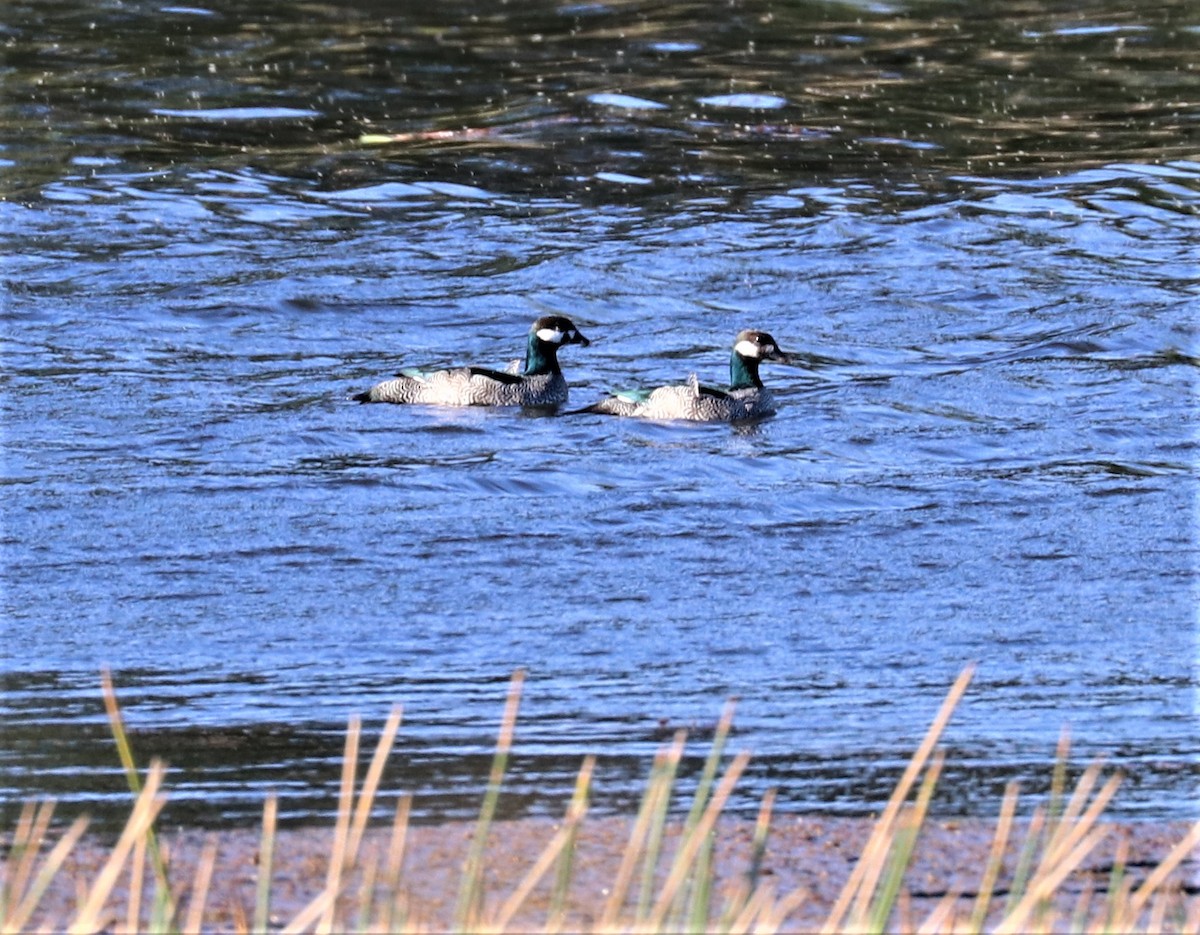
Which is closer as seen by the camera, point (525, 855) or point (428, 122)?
point (525, 855)

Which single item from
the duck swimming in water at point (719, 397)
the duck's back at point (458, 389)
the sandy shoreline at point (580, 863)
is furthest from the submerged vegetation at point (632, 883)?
the duck's back at point (458, 389)

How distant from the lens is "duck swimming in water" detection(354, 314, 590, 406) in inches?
645

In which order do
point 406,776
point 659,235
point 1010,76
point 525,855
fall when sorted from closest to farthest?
point 525,855 < point 406,776 < point 659,235 < point 1010,76

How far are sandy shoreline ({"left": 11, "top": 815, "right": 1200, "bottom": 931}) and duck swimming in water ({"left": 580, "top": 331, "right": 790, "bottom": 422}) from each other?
8775mm

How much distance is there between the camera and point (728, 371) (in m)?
18.0

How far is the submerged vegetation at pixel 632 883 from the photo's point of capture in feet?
16.9

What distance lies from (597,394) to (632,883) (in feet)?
35.3

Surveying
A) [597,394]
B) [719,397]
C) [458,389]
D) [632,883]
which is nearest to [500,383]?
[458,389]

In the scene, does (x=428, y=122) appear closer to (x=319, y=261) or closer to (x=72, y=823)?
(x=319, y=261)

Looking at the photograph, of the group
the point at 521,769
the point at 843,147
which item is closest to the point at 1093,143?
the point at 843,147

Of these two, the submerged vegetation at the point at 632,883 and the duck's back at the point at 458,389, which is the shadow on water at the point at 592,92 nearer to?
the duck's back at the point at 458,389

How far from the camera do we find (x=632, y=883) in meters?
7.06

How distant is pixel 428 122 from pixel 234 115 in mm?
2132

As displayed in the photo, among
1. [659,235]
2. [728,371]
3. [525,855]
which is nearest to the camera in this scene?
[525,855]
